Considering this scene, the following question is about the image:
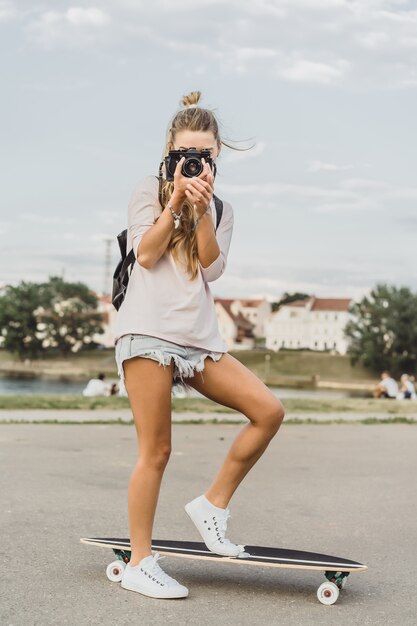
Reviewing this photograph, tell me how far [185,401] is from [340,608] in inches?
574

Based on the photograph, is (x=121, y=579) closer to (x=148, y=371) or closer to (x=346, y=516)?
(x=148, y=371)

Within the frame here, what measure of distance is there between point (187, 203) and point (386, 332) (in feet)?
343

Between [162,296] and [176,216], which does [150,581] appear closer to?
[162,296]

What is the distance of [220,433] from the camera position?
12.8 meters

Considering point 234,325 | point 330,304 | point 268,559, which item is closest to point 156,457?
point 268,559

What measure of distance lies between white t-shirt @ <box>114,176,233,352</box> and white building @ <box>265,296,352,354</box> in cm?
17029

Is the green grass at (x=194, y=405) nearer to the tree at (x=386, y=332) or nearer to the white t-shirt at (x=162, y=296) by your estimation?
the white t-shirt at (x=162, y=296)

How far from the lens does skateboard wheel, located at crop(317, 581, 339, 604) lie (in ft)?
13.7

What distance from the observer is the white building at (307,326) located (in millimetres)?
176125

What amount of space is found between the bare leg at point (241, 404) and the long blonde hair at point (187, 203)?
17.6 inches

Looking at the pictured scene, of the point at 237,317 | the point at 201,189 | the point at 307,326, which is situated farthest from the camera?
the point at 237,317

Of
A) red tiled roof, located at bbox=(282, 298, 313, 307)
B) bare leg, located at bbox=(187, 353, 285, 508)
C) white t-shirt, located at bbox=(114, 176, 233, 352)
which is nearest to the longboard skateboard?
bare leg, located at bbox=(187, 353, 285, 508)

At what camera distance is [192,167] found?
396 cm

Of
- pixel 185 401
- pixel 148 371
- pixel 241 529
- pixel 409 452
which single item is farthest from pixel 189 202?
pixel 185 401
